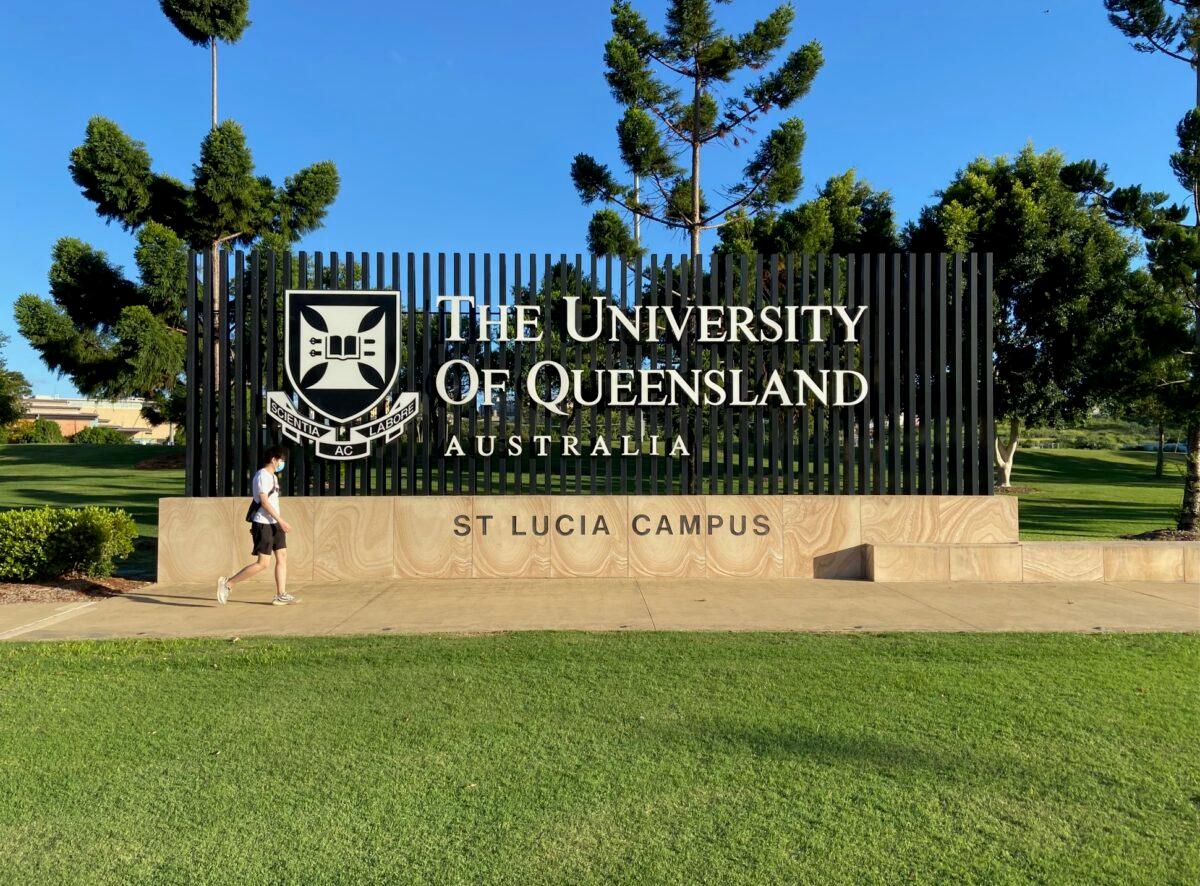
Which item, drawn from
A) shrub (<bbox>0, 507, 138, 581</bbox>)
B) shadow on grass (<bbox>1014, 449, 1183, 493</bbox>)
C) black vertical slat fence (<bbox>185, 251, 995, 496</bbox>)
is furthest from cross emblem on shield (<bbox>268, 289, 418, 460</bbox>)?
shadow on grass (<bbox>1014, 449, 1183, 493</bbox>)

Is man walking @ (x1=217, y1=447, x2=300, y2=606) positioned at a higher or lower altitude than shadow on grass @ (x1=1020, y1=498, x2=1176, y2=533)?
higher

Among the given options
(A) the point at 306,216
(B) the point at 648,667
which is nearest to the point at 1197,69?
(B) the point at 648,667

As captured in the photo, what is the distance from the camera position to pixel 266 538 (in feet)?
25.6

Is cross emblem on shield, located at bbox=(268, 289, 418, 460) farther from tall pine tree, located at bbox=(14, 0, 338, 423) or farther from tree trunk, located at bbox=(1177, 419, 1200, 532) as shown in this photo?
tall pine tree, located at bbox=(14, 0, 338, 423)

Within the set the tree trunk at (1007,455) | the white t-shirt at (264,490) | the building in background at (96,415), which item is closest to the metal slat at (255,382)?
the white t-shirt at (264,490)

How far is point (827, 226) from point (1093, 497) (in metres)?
13.8

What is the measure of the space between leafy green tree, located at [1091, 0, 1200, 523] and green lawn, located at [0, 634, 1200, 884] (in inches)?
322

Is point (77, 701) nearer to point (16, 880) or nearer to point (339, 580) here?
point (16, 880)

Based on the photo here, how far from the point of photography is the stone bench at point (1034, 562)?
9.27 metres

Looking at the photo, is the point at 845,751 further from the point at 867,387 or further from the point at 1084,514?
the point at 1084,514

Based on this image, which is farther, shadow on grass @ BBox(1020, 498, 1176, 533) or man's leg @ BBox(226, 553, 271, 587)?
shadow on grass @ BBox(1020, 498, 1176, 533)

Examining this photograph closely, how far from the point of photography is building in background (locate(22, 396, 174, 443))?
4176 inches

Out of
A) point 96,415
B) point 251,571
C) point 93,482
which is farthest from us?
point 96,415

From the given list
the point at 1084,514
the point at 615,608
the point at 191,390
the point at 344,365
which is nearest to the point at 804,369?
the point at 615,608
